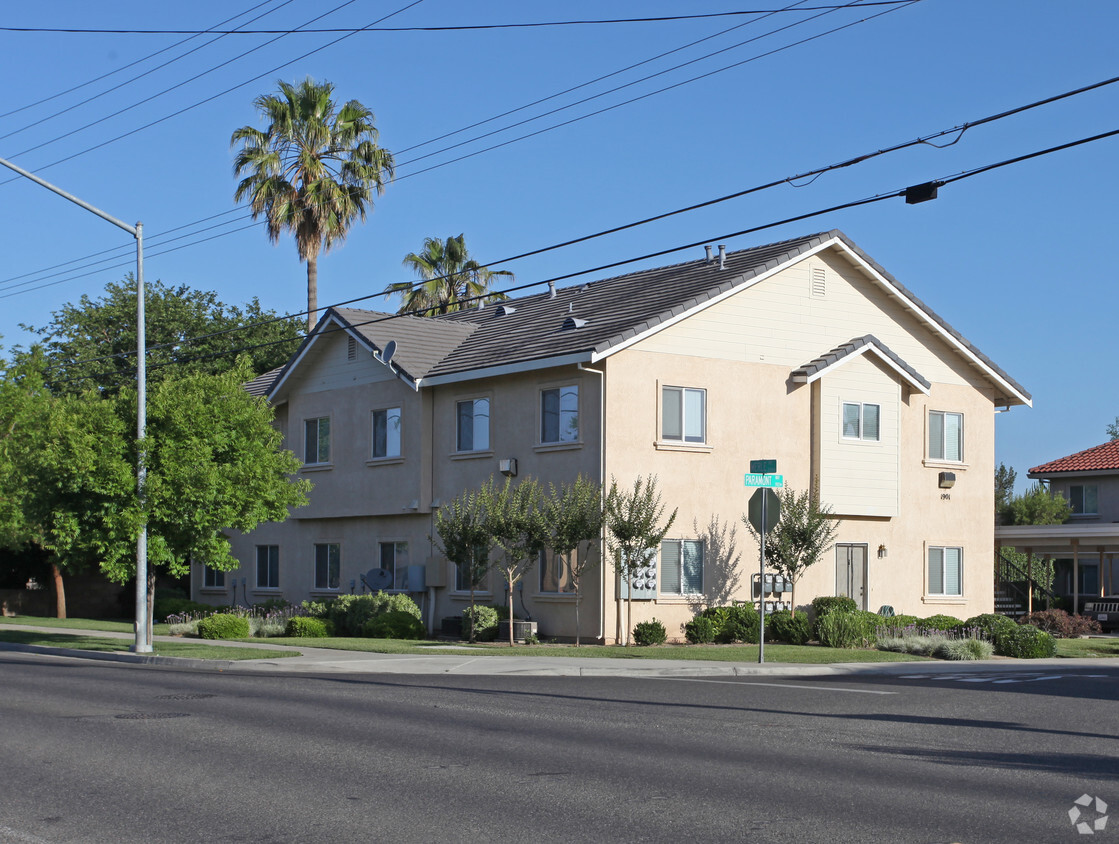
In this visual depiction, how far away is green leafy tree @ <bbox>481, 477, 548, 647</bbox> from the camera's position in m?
26.1

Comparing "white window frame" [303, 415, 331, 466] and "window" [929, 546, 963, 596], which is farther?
"white window frame" [303, 415, 331, 466]

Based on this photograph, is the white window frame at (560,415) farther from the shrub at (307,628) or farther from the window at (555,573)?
the shrub at (307,628)

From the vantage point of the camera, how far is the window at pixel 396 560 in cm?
3241

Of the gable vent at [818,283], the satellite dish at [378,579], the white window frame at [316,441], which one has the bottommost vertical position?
the satellite dish at [378,579]

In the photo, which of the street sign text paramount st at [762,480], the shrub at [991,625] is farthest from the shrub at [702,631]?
the street sign text paramount st at [762,480]

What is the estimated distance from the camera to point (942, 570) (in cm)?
3328

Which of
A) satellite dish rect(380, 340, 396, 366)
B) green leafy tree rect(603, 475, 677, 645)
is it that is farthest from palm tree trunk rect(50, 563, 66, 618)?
green leafy tree rect(603, 475, 677, 645)

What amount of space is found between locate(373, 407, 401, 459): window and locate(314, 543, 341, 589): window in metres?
3.59

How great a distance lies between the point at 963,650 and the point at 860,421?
24.8 feet

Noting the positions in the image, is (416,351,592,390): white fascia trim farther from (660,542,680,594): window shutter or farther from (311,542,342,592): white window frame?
(311,542,342,592): white window frame

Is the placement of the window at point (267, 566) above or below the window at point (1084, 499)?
below

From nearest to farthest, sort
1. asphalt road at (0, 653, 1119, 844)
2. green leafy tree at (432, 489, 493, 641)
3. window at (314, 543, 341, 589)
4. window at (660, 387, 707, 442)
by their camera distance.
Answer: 1. asphalt road at (0, 653, 1119, 844)
2. green leafy tree at (432, 489, 493, 641)
3. window at (660, 387, 707, 442)
4. window at (314, 543, 341, 589)

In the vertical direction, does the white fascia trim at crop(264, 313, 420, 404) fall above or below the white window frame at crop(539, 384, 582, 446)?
above

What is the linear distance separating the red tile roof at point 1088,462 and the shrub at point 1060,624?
52.4 ft
